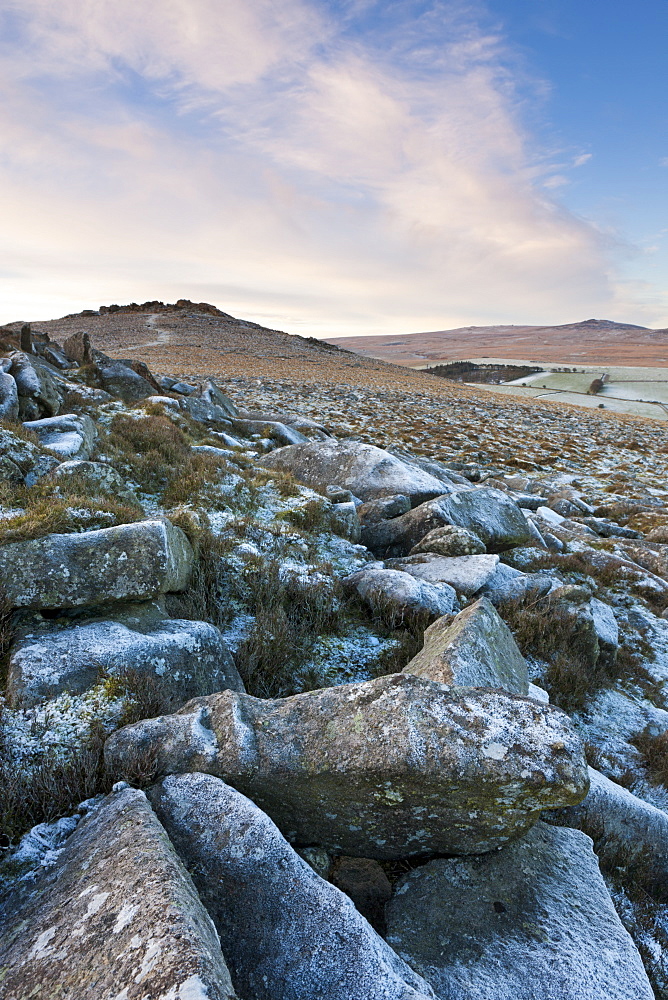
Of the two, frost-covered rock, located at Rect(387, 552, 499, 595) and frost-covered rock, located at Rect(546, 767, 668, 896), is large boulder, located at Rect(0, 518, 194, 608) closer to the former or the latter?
frost-covered rock, located at Rect(387, 552, 499, 595)

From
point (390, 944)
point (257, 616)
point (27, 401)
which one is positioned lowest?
point (390, 944)

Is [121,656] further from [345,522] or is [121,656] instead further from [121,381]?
[121,381]

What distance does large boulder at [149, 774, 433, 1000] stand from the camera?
2.25 meters

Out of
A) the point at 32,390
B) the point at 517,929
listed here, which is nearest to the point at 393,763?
the point at 517,929

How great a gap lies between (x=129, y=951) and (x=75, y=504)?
4.59 metres

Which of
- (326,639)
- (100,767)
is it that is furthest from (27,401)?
(100,767)

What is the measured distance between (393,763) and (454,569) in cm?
456

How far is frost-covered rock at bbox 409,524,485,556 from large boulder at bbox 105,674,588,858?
445 centimetres

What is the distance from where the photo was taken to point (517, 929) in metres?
2.82

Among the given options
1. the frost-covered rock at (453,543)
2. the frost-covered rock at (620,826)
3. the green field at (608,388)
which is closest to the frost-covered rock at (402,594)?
the frost-covered rock at (453,543)

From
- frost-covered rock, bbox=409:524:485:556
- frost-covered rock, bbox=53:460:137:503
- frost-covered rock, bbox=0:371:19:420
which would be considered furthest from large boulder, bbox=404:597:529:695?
frost-covered rock, bbox=0:371:19:420

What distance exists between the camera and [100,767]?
328 centimetres

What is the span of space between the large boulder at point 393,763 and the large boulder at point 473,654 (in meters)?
0.90

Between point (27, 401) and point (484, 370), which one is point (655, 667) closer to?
point (27, 401)
